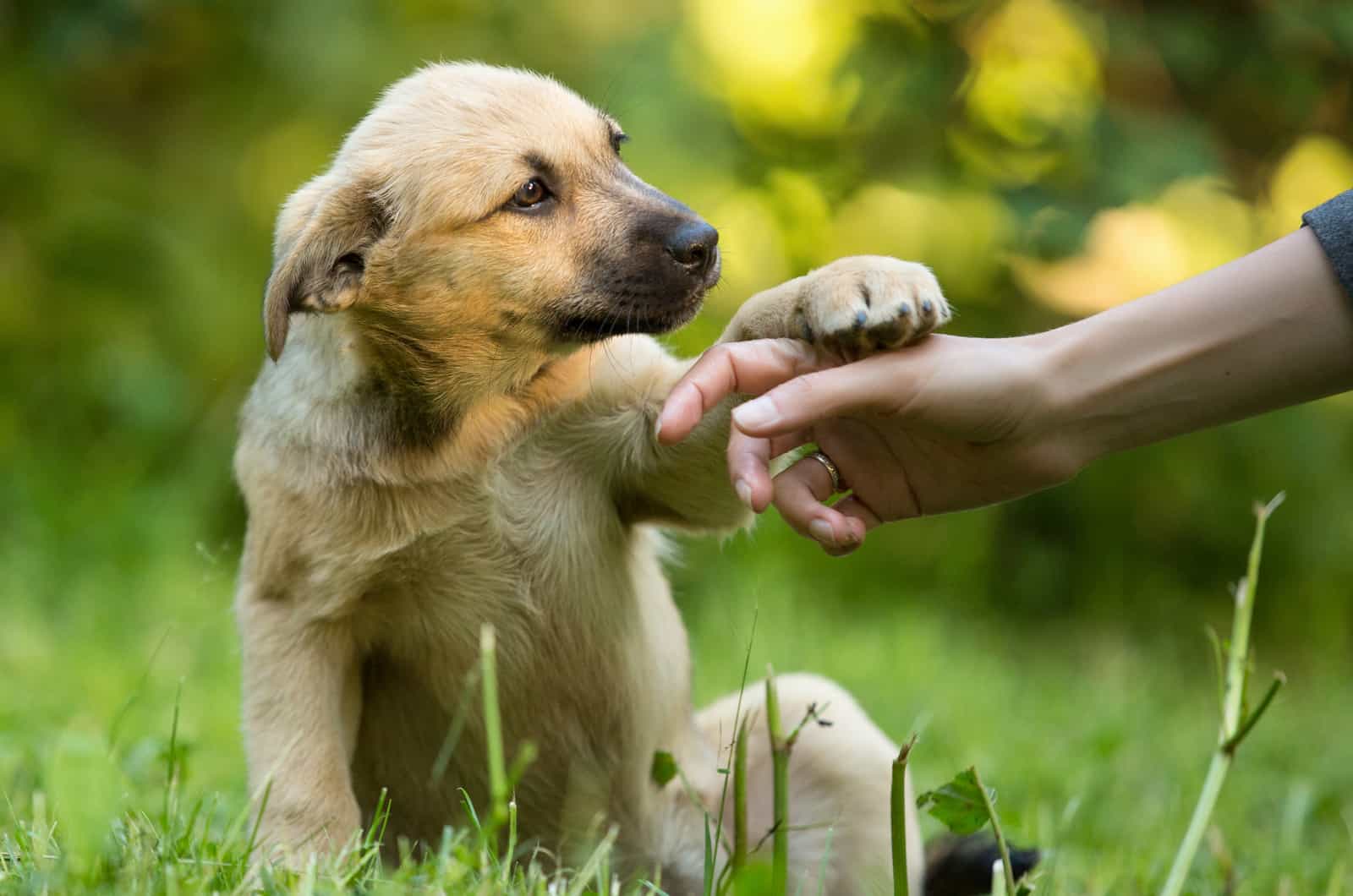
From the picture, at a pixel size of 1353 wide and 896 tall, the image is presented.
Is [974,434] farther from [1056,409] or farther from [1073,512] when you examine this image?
[1073,512]

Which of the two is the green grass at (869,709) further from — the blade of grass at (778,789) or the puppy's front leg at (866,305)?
the puppy's front leg at (866,305)

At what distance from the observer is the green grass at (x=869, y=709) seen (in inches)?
92.0

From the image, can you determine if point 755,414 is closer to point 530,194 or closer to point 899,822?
point 899,822

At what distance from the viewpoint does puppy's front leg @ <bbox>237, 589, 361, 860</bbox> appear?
292 cm

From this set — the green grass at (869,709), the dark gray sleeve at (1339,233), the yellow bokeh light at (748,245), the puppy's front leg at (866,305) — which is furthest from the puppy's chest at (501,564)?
the yellow bokeh light at (748,245)

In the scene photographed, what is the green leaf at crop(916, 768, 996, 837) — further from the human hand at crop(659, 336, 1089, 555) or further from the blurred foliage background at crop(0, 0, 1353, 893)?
the blurred foliage background at crop(0, 0, 1353, 893)

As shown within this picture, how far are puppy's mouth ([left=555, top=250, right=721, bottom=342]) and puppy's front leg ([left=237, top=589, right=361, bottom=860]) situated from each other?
35.0 inches

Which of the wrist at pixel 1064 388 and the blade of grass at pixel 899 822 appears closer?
the blade of grass at pixel 899 822

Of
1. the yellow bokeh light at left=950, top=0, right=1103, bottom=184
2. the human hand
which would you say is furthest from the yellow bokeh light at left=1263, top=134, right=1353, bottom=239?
the human hand

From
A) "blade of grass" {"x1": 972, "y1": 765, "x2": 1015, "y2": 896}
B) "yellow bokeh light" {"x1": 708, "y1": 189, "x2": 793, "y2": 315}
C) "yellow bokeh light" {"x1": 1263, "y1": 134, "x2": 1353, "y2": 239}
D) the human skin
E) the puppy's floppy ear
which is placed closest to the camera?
"blade of grass" {"x1": 972, "y1": 765, "x2": 1015, "y2": 896}

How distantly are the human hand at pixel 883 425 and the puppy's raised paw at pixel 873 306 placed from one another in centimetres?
4

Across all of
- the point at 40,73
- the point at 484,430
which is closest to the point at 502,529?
the point at 484,430

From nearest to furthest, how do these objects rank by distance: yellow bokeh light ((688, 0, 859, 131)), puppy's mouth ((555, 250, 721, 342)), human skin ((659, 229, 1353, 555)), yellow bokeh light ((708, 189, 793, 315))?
human skin ((659, 229, 1353, 555))
puppy's mouth ((555, 250, 721, 342))
yellow bokeh light ((708, 189, 793, 315))
yellow bokeh light ((688, 0, 859, 131))

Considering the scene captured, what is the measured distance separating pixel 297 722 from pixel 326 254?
3.51 feet
